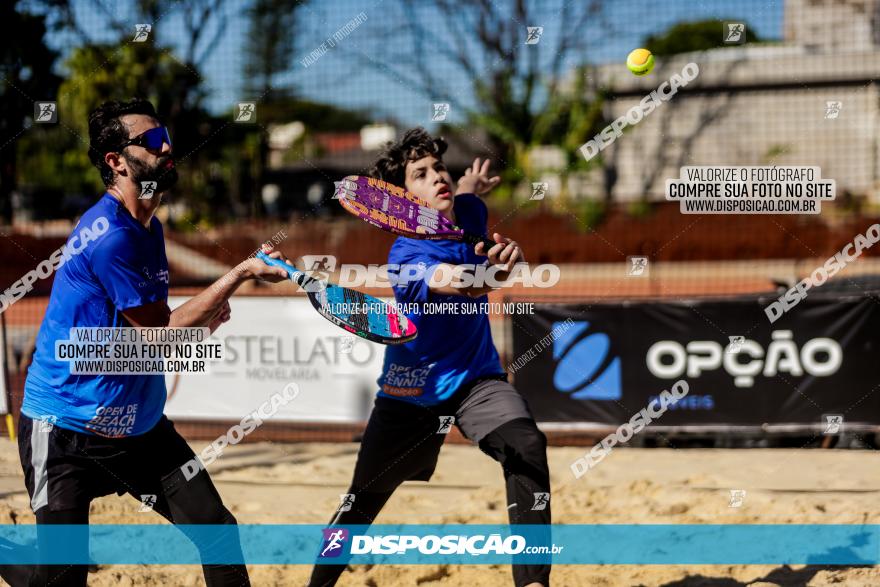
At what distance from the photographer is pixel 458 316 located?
401 centimetres

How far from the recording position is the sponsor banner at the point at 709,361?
7.00m

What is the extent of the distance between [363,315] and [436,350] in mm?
379

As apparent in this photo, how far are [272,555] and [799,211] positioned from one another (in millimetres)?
4371

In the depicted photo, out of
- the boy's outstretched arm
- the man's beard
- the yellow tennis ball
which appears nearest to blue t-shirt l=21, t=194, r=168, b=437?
the man's beard

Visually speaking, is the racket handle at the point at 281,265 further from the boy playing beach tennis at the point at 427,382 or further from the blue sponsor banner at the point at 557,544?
the blue sponsor banner at the point at 557,544

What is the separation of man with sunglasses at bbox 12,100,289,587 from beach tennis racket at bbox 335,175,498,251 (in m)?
0.79

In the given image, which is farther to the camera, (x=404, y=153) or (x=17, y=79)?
(x=17, y=79)

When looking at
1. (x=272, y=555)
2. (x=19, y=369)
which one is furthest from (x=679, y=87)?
(x=272, y=555)

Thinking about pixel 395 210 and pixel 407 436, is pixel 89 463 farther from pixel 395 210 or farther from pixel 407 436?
pixel 395 210

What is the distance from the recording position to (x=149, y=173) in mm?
3439

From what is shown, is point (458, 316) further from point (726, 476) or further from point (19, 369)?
point (19, 369)

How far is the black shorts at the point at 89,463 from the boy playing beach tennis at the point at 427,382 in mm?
882

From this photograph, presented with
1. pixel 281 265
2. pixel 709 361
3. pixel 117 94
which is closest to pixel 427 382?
pixel 281 265

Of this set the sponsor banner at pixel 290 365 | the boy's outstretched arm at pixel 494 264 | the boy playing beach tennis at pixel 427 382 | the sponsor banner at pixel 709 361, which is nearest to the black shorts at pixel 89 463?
the boy playing beach tennis at pixel 427 382
